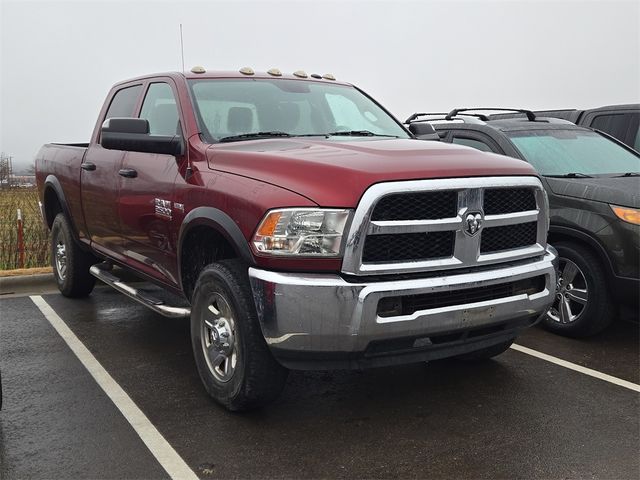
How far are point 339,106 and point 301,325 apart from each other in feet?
7.85

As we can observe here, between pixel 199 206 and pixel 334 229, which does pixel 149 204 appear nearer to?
pixel 199 206

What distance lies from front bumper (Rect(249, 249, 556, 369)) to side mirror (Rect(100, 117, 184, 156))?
129cm

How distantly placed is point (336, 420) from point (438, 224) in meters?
1.29

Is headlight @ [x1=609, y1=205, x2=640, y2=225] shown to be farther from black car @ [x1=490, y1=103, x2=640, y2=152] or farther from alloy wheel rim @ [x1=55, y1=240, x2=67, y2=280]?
alloy wheel rim @ [x1=55, y1=240, x2=67, y2=280]

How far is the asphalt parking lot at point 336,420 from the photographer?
10.9ft

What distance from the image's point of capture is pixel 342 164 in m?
3.50

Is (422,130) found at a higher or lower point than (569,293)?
higher

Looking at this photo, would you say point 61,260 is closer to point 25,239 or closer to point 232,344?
point 25,239

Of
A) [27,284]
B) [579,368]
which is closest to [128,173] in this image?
[27,284]

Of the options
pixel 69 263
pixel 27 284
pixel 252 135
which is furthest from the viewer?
pixel 27 284

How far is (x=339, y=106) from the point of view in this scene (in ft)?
17.0

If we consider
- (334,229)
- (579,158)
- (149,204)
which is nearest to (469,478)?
(334,229)

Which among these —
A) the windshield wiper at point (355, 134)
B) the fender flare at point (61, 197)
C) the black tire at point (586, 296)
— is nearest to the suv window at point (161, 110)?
the windshield wiper at point (355, 134)

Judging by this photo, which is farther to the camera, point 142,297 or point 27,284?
point 27,284
